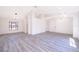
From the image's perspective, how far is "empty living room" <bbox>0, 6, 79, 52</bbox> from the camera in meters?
1.92

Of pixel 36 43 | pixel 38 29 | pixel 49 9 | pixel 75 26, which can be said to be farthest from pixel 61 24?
pixel 36 43

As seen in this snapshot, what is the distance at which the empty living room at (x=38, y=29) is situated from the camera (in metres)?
1.92

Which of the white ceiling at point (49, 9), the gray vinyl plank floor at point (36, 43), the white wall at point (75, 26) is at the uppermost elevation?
the white ceiling at point (49, 9)

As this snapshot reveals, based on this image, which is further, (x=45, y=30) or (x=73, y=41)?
(x=45, y=30)

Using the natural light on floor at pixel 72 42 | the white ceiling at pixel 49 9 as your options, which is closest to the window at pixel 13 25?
the white ceiling at pixel 49 9

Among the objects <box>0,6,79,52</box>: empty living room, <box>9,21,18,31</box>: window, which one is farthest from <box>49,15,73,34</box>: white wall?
<box>9,21,18,31</box>: window

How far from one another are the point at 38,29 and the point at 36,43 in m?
0.32

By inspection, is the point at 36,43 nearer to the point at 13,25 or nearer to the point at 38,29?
the point at 38,29

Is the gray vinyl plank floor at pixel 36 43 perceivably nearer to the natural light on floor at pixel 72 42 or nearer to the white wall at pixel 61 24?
the natural light on floor at pixel 72 42

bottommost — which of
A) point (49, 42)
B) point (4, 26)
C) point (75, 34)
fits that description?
point (49, 42)
